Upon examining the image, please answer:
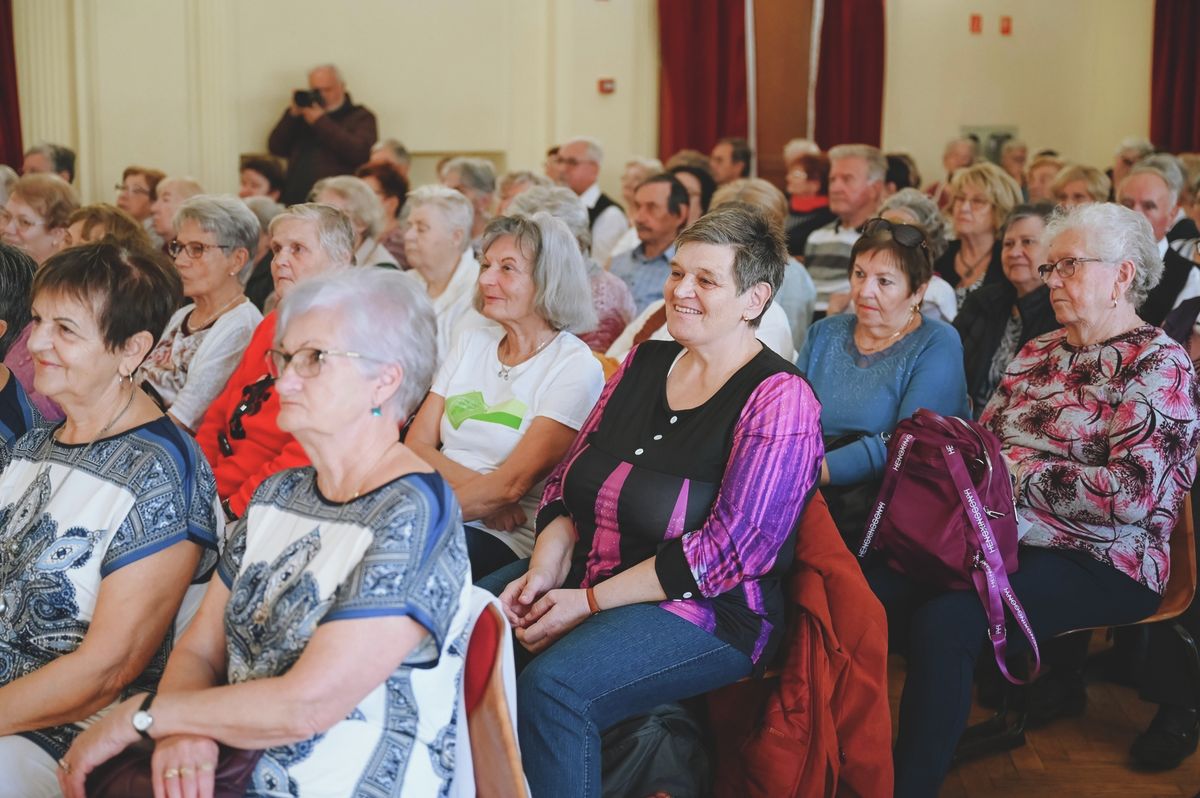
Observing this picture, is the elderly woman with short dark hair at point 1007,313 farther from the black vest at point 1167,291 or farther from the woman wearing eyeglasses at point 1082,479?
the woman wearing eyeglasses at point 1082,479

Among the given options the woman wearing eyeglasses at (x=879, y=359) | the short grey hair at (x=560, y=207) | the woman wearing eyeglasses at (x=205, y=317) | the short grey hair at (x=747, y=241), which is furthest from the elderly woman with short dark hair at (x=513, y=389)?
the short grey hair at (x=560, y=207)

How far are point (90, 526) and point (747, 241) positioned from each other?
1323 millimetres

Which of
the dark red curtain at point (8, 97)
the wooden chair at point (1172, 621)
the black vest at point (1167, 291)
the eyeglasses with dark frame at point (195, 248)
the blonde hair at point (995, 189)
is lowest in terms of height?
the wooden chair at point (1172, 621)

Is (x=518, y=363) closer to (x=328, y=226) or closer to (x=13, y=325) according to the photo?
(x=328, y=226)

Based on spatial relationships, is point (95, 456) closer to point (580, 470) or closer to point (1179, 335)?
point (580, 470)

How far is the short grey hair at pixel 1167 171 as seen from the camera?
187 inches

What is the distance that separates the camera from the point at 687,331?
241 centimetres

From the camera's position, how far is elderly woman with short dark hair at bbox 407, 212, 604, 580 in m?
2.78

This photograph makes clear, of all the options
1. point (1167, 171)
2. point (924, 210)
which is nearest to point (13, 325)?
point (924, 210)

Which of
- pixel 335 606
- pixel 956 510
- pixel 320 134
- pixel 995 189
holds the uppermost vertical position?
pixel 320 134

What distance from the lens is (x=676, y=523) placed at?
229 centimetres

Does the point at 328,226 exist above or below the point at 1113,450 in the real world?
above

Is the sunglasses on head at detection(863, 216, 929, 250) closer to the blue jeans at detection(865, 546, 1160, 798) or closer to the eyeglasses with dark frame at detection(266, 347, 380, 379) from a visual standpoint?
the blue jeans at detection(865, 546, 1160, 798)

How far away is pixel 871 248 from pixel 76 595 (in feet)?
6.67
